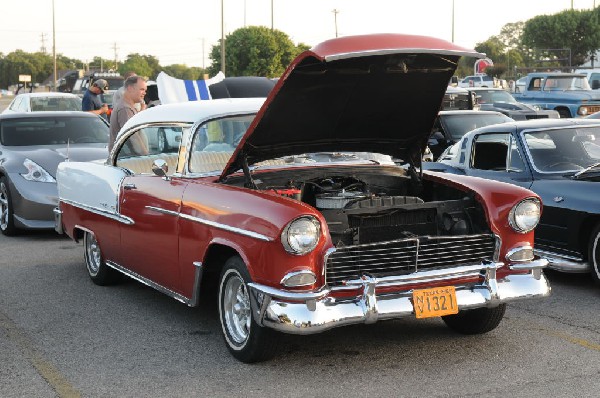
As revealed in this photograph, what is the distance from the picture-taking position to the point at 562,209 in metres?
6.92

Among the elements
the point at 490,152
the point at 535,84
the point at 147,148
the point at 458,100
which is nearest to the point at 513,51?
the point at 535,84

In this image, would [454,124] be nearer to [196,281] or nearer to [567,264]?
[567,264]

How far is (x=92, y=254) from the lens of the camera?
24.8 feet

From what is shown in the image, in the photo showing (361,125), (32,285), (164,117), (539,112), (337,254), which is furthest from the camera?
(539,112)

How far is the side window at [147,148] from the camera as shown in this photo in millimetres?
6203

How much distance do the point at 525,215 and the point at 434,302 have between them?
947 mm

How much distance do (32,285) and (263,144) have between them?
2961 millimetres

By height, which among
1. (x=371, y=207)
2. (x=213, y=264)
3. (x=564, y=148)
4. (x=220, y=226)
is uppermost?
(x=564, y=148)

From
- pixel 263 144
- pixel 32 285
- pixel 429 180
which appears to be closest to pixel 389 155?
pixel 429 180

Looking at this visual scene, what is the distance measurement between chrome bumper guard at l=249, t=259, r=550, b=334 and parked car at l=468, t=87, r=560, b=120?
14.3m

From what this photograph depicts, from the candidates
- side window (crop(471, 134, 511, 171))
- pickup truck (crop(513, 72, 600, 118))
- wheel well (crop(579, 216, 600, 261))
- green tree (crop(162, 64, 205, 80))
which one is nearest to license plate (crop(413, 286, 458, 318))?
wheel well (crop(579, 216, 600, 261))

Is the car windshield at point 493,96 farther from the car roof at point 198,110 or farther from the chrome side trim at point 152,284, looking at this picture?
the chrome side trim at point 152,284

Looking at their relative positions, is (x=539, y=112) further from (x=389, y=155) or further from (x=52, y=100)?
(x=389, y=155)

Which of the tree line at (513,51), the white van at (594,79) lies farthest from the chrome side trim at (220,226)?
the tree line at (513,51)
